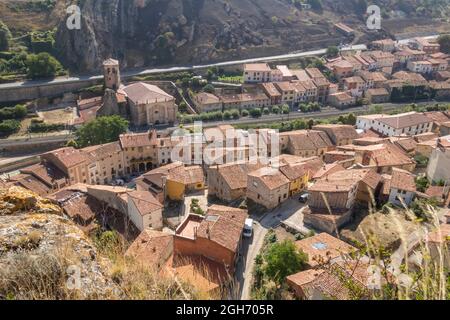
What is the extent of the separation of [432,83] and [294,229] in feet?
142

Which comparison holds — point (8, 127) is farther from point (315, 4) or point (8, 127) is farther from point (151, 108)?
point (315, 4)

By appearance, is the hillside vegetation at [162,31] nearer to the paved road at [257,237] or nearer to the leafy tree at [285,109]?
the leafy tree at [285,109]

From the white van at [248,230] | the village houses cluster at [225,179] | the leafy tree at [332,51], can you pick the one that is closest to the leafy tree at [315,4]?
the leafy tree at [332,51]

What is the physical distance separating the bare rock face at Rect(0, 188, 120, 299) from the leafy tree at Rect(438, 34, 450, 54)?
242ft

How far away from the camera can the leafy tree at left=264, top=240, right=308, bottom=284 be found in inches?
757

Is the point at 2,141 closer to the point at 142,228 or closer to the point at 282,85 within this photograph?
the point at 142,228

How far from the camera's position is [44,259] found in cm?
632

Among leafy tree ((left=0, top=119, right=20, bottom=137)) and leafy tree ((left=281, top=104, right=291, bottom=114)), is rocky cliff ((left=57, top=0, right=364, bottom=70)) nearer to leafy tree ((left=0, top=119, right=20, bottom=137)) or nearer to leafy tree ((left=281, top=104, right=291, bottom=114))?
leafy tree ((left=0, top=119, right=20, bottom=137))

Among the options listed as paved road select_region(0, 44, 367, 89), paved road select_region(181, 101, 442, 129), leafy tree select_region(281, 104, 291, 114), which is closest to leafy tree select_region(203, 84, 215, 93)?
paved road select_region(0, 44, 367, 89)

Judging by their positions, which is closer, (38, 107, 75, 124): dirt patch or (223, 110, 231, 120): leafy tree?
(38, 107, 75, 124): dirt patch

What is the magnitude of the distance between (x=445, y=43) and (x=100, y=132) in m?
58.6

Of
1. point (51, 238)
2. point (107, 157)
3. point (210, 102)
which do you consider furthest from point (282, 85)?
point (51, 238)
